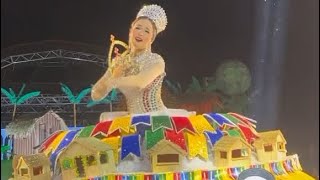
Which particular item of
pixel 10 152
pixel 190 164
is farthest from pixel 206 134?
pixel 10 152

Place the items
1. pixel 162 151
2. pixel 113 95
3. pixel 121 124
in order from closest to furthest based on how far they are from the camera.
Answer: pixel 162 151 → pixel 121 124 → pixel 113 95

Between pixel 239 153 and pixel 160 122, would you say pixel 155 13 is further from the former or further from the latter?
pixel 239 153

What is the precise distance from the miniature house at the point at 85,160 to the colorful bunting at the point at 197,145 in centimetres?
22

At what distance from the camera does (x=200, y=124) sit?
1762mm

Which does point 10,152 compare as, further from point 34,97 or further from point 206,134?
point 206,134

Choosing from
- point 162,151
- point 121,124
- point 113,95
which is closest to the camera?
point 162,151

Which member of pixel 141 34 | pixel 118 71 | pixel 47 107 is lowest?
pixel 47 107

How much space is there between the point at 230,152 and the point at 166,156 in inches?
7.5

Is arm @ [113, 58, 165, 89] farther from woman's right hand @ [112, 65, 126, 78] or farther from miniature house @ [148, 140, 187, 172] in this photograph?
miniature house @ [148, 140, 187, 172]

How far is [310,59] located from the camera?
171 centimetres

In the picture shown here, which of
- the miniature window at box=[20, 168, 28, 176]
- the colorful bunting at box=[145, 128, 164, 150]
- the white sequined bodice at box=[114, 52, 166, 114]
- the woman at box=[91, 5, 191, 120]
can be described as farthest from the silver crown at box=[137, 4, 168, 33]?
the miniature window at box=[20, 168, 28, 176]

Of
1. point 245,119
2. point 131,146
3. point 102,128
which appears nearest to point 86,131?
point 102,128

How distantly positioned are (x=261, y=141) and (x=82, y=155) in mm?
542

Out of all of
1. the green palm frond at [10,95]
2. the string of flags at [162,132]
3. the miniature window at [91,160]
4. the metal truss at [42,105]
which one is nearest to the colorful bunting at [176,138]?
the string of flags at [162,132]
